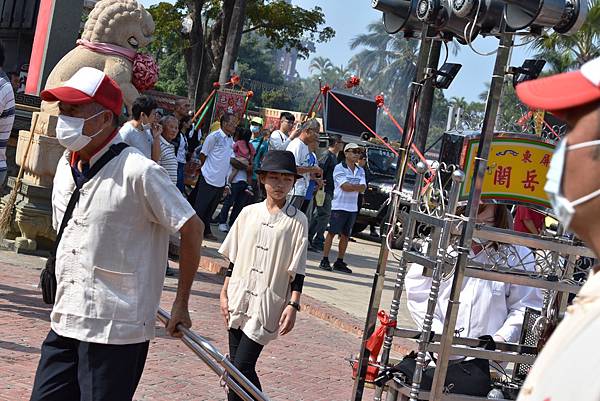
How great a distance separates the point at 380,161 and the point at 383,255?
57.3 feet

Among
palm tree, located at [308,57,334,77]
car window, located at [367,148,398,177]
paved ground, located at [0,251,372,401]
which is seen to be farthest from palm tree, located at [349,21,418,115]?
paved ground, located at [0,251,372,401]

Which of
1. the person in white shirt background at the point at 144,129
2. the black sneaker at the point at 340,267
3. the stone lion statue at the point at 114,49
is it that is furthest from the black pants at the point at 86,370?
the black sneaker at the point at 340,267

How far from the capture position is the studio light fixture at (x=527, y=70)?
5438 mm

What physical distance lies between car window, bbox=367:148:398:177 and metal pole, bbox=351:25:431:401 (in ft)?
55.6

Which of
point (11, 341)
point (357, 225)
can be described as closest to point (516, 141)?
point (11, 341)

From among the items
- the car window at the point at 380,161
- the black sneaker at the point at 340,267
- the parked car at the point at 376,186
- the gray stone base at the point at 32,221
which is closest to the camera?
the gray stone base at the point at 32,221

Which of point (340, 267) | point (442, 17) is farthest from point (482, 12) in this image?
point (340, 267)

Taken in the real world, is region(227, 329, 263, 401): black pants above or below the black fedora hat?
below

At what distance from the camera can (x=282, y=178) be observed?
6.21 meters

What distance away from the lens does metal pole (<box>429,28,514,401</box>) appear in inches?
213

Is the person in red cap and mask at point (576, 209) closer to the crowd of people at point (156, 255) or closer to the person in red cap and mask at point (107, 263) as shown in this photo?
the crowd of people at point (156, 255)

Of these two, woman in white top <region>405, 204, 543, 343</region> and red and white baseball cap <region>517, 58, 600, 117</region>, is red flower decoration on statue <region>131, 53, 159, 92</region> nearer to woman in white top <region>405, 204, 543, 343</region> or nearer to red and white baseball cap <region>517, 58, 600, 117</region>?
woman in white top <region>405, 204, 543, 343</region>

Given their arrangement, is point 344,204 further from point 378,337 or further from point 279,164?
point 378,337

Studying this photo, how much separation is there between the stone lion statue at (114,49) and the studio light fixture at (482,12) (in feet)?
21.5
